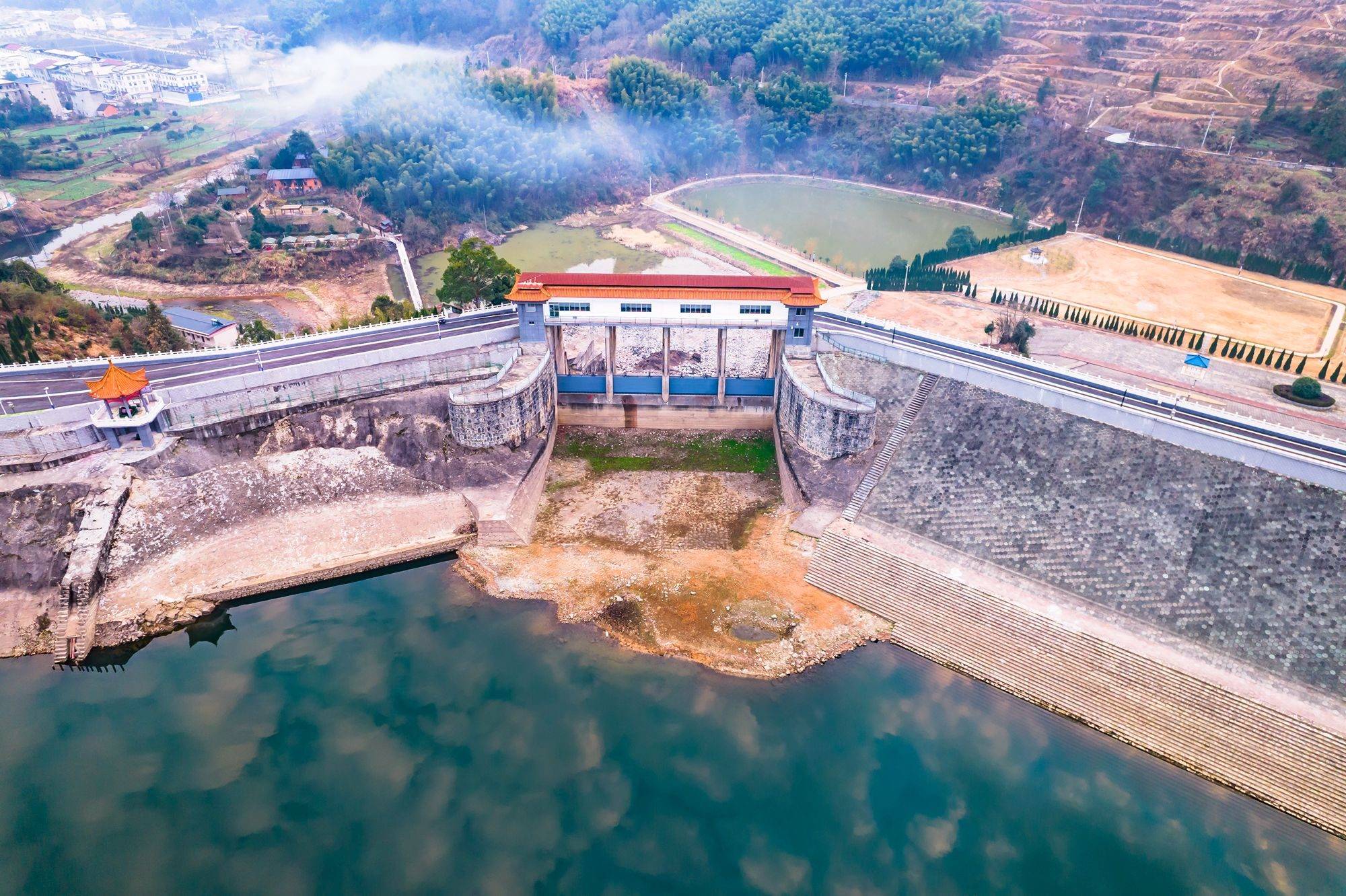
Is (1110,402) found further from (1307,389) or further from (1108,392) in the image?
(1307,389)

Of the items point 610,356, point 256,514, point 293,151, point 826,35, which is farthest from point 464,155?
point 256,514

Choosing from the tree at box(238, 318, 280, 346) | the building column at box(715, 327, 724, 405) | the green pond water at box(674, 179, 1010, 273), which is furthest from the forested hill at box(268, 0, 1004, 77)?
the tree at box(238, 318, 280, 346)

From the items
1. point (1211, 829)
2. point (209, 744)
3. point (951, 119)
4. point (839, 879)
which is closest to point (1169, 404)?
point (1211, 829)

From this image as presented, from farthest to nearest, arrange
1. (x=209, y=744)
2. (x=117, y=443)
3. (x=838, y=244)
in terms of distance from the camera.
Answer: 1. (x=838, y=244)
2. (x=117, y=443)
3. (x=209, y=744)

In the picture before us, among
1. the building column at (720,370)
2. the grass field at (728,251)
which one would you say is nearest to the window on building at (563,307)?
the building column at (720,370)

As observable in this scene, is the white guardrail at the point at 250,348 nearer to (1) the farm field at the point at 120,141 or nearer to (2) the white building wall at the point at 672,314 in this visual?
(2) the white building wall at the point at 672,314

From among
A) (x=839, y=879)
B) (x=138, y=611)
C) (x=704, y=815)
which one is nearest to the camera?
(x=839, y=879)

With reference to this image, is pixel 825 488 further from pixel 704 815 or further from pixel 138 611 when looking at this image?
pixel 138 611
